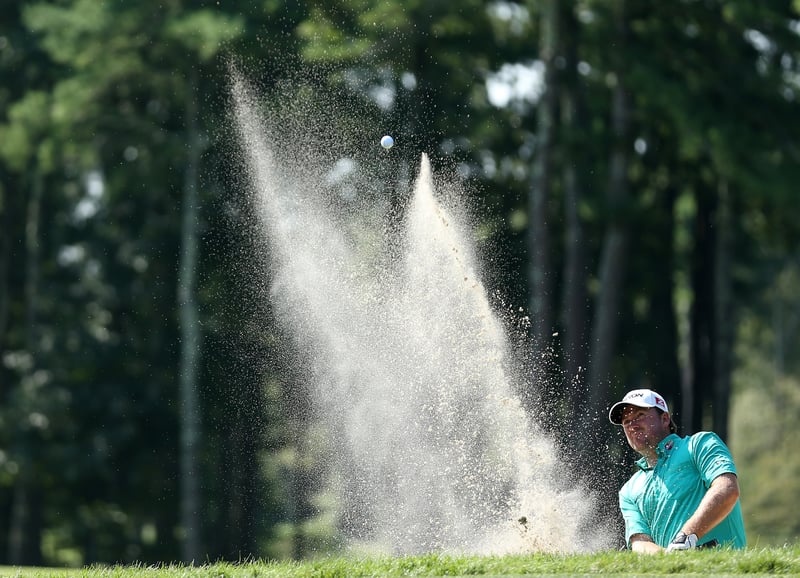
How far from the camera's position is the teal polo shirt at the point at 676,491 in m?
6.72

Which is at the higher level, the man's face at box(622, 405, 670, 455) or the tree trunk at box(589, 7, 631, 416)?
the man's face at box(622, 405, 670, 455)

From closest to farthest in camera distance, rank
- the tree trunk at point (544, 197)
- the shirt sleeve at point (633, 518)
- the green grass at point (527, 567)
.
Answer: the green grass at point (527, 567)
the shirt sleeve at point (633, 518)
the tree trunk at point (544, 197)

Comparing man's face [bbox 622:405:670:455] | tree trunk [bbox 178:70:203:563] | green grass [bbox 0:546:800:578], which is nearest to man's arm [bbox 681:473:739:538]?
green grass [bbox 0:546:800:578]

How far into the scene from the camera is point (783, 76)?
2412 centimetres

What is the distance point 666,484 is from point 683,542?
35cm

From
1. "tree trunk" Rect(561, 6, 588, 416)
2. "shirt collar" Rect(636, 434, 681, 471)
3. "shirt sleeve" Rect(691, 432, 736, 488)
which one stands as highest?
"shirt sleeve" Rect(691, 432, 736, 488)

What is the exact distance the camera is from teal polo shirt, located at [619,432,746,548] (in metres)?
6.72

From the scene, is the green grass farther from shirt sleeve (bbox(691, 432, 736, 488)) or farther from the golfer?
shirt sleeve (bbox(691, 432, 736, 488))

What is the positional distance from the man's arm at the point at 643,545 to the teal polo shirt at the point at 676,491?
27 mm

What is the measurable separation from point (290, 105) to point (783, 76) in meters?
8.69

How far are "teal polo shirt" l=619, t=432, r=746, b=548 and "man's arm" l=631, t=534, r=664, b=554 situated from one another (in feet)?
0.09

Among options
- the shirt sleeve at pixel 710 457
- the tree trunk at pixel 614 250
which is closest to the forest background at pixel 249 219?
the tree trunk at pixel 614 250

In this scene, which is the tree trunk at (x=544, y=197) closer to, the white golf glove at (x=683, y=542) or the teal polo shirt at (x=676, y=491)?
the teal polo shirt at (x=676, y=491)

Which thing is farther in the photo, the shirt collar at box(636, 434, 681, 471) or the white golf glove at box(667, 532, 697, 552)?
the shirt collar at box(636, 434, 681, 471)
